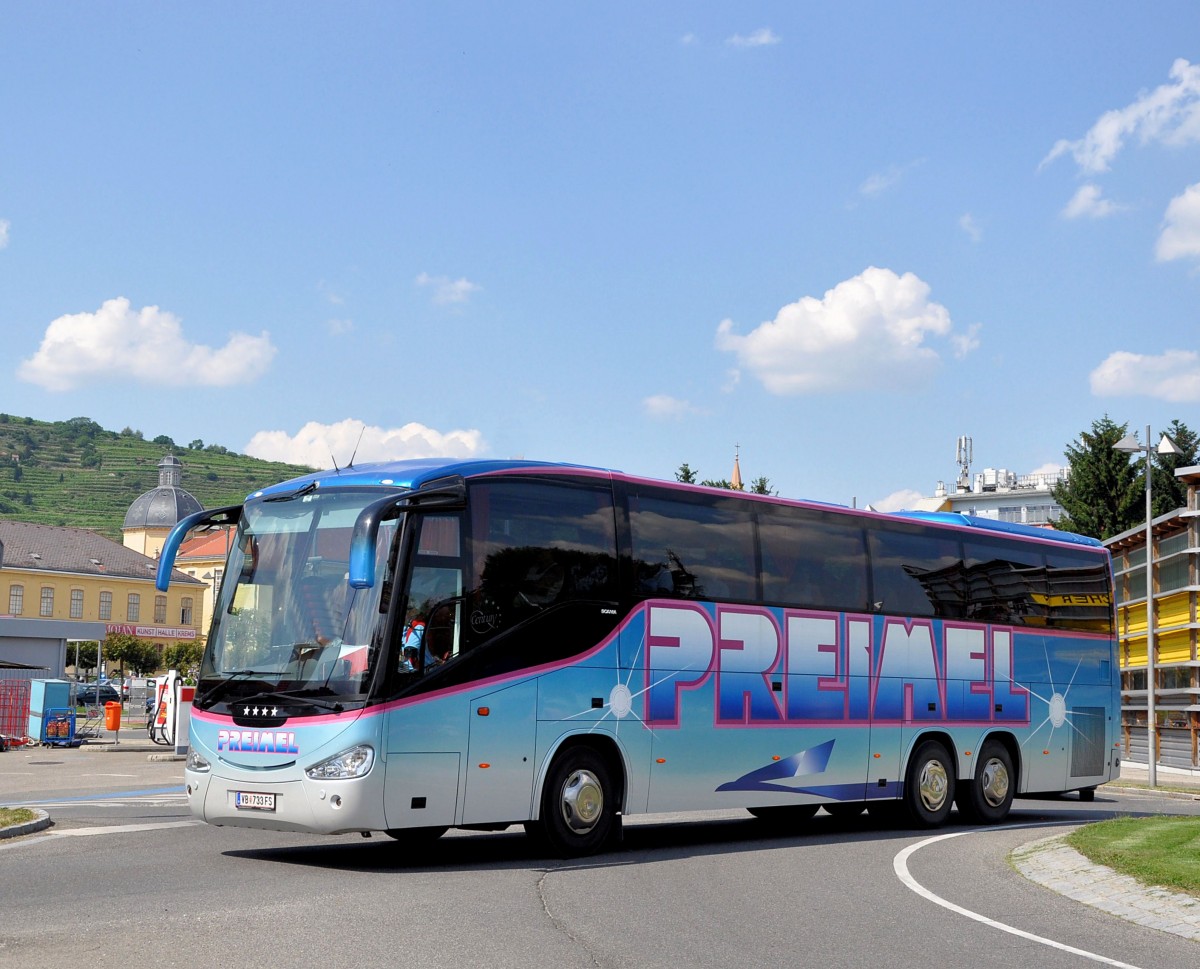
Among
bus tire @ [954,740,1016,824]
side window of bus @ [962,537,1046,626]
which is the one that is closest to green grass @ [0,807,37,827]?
bus tire @ [954,740,1016,824]

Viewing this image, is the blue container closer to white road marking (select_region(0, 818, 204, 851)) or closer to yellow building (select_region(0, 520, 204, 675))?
white road marking (select_region(0, 818, 204, 851))

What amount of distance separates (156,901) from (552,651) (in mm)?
4528

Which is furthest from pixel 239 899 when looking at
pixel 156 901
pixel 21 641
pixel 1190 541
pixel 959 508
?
pixel 959 508

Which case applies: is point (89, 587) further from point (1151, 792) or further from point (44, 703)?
point (1151, 792)

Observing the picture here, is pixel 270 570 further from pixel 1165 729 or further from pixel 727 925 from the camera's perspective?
pixel 1165 729

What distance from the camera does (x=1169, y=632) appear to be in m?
48.7

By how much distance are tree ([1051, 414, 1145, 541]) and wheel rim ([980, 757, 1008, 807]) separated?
1961 inches

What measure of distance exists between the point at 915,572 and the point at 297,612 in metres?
8.59

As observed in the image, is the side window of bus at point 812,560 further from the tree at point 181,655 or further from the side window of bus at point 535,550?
the tree at point 181,655

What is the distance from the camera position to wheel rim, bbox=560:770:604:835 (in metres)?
13.5

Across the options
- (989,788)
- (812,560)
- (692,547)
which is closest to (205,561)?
(989,788)

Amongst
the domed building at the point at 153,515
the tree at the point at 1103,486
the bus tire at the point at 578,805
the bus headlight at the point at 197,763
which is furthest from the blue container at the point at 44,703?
the domed building at the point at 153,515

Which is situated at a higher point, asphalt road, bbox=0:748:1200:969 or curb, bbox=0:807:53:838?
asphalt road, bbox=0:748:1200:969

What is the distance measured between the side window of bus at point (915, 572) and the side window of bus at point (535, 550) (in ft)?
15.0
